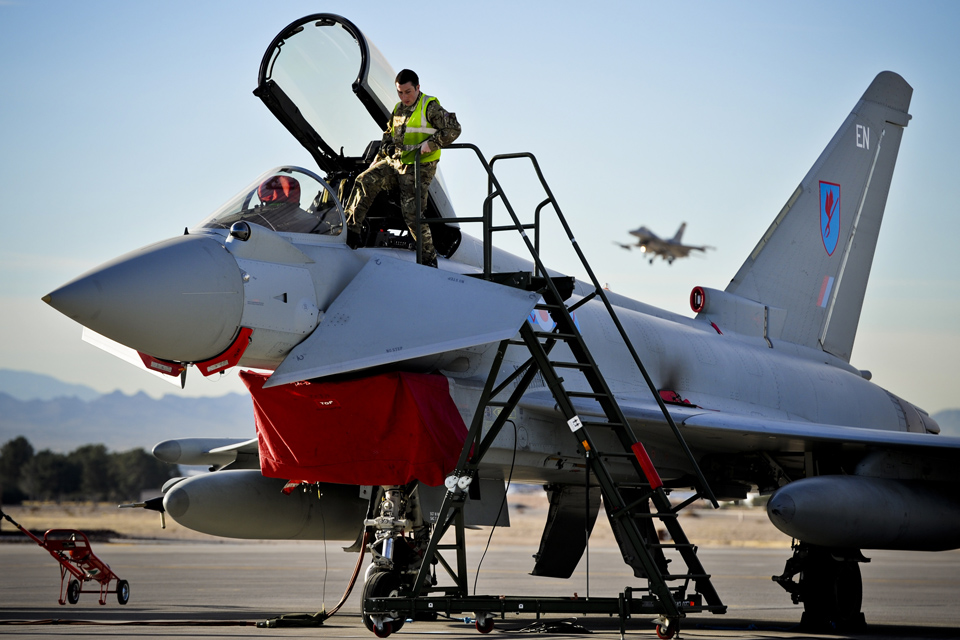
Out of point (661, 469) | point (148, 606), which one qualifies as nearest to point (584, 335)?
point (661, 469)

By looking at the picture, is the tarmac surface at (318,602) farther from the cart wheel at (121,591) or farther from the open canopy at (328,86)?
the open canopy at (328,86)

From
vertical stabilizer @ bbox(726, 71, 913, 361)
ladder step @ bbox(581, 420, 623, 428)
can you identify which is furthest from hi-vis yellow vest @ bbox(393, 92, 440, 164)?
vertical stabilizer @ bbox(726, 71, 913, 361)

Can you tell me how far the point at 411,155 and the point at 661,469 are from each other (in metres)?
3.96

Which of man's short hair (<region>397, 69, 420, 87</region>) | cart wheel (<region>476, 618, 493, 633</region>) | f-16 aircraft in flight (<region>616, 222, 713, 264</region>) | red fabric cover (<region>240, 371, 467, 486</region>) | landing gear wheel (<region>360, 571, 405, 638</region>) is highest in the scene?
f-16 aircraft in flight (<region>616, 222, 713, 264</region>)

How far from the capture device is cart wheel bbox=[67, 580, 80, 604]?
35.5 feet

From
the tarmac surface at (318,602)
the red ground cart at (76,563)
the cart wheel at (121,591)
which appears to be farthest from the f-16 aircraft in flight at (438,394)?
the red ground cart at (76,563)

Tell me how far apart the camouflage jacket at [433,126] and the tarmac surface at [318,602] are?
354 centimetres

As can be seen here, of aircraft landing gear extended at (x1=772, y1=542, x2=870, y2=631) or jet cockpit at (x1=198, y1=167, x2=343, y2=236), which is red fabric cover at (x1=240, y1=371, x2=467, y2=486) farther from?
aircraft landing gear extended at (x1=772, y1=542, x2=870, y2=631)

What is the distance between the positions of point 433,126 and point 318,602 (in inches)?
232

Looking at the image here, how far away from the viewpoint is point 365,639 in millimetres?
7289

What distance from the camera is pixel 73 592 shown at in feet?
35.9

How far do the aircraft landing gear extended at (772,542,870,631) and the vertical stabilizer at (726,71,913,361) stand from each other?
12.4 ft

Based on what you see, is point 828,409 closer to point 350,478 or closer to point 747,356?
point 747,356

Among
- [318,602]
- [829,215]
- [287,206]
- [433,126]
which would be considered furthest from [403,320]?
[829,215]
